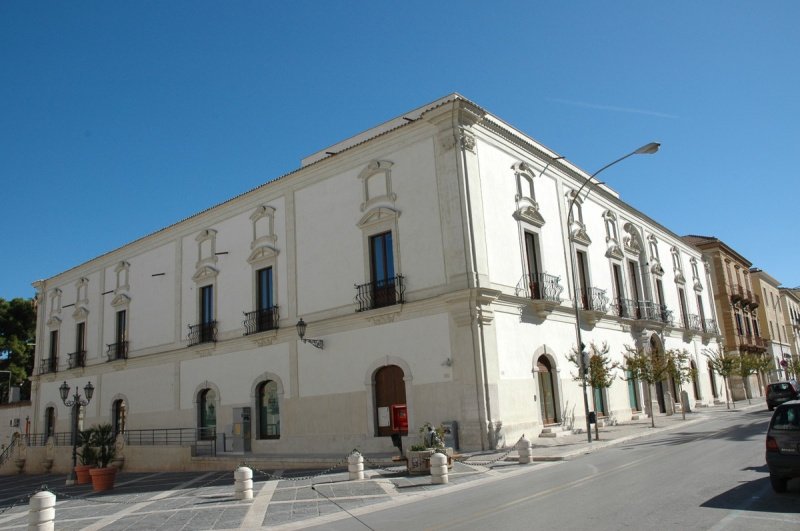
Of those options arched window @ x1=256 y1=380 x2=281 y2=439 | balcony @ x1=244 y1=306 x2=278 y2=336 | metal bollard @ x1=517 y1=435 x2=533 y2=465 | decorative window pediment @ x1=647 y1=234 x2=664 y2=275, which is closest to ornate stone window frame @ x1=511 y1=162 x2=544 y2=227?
metal bollard @ x1=517 y1=435 x2=533 y2=465

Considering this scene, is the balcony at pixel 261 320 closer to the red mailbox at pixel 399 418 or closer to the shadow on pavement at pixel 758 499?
the red mailbox at pixel 399 418

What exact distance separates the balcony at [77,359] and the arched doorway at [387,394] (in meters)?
21.9

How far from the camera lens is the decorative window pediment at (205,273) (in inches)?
1083

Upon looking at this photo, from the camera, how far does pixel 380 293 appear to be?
21.0 m

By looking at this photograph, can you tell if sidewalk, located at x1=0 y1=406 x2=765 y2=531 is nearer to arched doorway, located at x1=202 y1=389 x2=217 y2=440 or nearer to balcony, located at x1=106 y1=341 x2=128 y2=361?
arched doorway, located at x1=202 y1=389 x2=217 y2=440

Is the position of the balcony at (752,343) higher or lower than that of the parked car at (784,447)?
higher

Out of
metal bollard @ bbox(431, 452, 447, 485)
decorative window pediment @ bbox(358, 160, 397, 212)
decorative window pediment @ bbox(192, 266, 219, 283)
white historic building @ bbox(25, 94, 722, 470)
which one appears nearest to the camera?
metal bollard @ bbox(431, 452, 447, 485)

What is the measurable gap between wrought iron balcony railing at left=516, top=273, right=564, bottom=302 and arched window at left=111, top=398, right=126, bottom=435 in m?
22.1

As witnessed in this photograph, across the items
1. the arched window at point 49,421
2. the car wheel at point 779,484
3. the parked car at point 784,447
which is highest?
the arched window at point 49,421

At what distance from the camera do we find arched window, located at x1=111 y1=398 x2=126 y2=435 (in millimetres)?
31730

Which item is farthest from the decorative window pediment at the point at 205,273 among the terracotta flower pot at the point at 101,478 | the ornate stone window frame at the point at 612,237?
the ornate stone window frame at the point at 612,237

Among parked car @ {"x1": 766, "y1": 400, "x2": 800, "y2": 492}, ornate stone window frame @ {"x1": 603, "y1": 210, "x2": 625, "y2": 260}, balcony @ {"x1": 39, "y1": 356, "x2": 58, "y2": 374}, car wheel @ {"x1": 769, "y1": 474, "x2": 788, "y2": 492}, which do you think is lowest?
car wheel @ {"x1": 769, "y1": 474, "x2": 788, "y2": 492}

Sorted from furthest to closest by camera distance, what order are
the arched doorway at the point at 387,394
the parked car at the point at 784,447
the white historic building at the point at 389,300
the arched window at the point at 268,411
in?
the arched window at the point at 268,411
the arched doorway at the point at 387,394
the white historic building at the point at 389,300
the parked car at the point at 784,447

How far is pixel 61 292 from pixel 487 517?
37.0 metres
